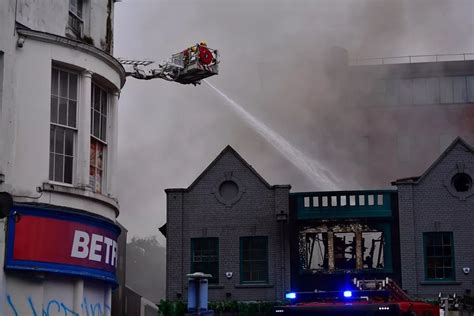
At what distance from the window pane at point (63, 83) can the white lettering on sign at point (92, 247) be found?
236 cm

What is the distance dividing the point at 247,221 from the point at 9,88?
17075mm

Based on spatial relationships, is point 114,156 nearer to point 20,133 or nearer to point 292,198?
point 20,133

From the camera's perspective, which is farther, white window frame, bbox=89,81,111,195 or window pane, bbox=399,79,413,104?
window pane, bbox=399,79,413,104

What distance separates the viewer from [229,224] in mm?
30797

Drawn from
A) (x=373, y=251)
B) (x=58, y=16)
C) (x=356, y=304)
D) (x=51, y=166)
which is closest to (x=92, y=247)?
(x=51, y=166)

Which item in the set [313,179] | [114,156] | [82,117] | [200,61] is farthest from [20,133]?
[313,179]

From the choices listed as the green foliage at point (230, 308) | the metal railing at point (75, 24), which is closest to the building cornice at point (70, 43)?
the metal railing at point (75, 24)

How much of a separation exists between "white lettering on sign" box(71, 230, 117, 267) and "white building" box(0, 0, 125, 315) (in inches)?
0.7

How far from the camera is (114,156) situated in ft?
56.0

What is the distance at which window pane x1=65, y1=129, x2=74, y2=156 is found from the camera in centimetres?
1558

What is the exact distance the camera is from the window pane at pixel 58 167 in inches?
601

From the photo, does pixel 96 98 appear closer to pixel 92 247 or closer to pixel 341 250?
pixel 92 247

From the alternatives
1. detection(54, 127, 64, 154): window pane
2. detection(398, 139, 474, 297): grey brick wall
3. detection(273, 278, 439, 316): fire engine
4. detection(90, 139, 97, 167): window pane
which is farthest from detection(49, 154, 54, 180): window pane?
detection(398, 139, 474, 297): grey brick wall

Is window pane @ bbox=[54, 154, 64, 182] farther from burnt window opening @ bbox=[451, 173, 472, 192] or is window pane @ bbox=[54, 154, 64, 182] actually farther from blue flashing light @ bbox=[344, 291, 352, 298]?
burnt window opening @ bbox=[451, 173, 472, 192]
